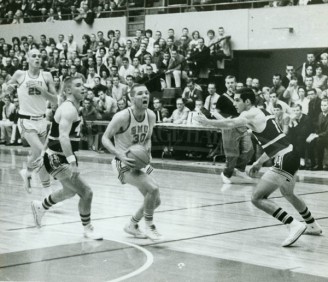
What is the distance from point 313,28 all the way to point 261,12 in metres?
1.74

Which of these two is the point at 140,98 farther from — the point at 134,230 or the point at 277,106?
the point at 277,106

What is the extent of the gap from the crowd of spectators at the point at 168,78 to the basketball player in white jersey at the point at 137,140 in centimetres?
736

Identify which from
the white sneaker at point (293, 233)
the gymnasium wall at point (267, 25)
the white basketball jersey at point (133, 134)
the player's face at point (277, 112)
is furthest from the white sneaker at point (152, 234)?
the gymnasium wall at point (267, 25)

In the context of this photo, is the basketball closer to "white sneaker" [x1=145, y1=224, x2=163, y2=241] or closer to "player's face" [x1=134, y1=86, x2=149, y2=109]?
"player's face" [x1=134, y1=86, x2=149, y2=109]

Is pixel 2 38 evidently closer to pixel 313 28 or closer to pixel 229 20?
pixel 229 20

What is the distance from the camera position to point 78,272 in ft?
22.2

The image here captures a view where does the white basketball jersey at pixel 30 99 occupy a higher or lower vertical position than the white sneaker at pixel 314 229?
higher

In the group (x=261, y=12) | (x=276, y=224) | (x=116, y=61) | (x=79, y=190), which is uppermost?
(x=261, y=12)

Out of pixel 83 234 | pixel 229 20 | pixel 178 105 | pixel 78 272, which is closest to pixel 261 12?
pixel 229 20

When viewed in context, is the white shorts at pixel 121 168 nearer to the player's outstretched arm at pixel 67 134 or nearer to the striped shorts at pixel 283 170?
the player's outstretched arm at pixel 67 134

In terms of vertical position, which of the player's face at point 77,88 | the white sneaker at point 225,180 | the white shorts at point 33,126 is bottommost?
the white sneaker at point 225,180

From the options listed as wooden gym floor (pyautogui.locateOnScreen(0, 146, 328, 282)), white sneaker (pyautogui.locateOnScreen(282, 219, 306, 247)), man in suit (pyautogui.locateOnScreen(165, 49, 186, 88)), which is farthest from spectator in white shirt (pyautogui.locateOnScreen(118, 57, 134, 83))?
white sneaker (pyautogui.locateOnScreen(282, 219, 306, 247))

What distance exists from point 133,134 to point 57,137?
3.71ft

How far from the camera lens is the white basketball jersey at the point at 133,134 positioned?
27.6 ft
